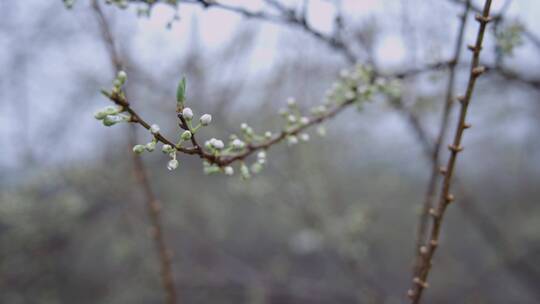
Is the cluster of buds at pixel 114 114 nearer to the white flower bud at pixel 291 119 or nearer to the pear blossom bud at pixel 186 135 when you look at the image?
the pear blossom bud at pixel 186 135

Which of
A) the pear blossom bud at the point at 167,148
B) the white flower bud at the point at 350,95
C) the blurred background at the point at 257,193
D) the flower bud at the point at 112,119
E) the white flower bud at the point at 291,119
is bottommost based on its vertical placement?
the pear blossom bud at the point at 167,148

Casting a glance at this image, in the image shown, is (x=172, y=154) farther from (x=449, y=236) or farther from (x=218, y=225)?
(x=449, y=236)

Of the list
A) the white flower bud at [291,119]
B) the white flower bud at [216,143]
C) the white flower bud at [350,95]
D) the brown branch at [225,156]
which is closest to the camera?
the brown branch at [225,156]

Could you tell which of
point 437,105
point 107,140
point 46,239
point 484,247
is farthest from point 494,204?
point 46,239

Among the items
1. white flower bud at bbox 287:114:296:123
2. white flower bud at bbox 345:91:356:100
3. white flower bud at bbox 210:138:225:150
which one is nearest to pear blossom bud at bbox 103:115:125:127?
white flower bud at bbox 210:138:225:150

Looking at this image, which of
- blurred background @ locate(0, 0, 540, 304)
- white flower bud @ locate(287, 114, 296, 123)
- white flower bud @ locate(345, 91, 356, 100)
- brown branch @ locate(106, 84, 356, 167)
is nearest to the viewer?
brown branch @ locate(106, 84, 356, 167)

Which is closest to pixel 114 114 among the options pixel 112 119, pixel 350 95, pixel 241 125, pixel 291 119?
pixel 112 119

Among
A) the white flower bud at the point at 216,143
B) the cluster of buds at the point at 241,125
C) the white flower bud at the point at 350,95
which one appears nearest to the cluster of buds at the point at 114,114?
the cluster of buds at the point at 241,125

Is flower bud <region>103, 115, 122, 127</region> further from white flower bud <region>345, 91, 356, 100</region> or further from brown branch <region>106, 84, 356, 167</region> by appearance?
white flower bud <region>345, 91, 356, 100</region>

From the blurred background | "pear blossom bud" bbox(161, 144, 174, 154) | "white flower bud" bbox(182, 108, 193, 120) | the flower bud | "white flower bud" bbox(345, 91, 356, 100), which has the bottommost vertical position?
"pear blossom bud" bbox(161, 144, 174, 154)

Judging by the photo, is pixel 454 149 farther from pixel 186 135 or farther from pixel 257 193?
pixel 257 193

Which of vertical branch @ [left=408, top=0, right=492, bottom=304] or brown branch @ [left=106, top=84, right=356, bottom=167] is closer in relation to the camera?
brown branch @ [left=106, top=84, right=356, bottom=167]
